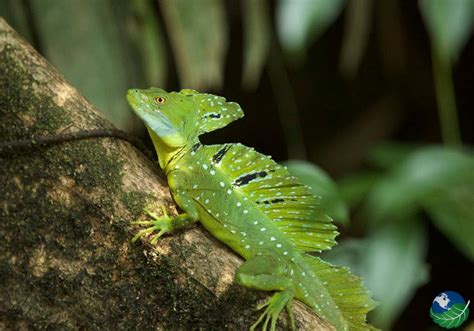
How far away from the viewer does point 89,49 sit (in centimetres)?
335

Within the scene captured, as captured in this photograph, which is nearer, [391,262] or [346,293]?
[346,293]

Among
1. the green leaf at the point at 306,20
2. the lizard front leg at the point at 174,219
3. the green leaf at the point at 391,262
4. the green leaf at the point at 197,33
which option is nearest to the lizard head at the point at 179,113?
the lizard front leg at the point at 174,219

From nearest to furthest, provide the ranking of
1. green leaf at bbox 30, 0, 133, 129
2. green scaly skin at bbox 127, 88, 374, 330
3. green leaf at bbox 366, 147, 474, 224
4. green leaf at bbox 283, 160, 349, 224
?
green scaly skin at bbox 127, 88, 374, 330 < green leaf at bbox 283, 160, 349, 224 < green leaf at bbox 366, 147, 474, 224 < green leaf at bbox 30, 0, 133, 129

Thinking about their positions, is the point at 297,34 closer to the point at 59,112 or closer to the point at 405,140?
the point at 59,112

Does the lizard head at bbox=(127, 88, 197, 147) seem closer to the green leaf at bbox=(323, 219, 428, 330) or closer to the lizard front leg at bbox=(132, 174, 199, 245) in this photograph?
the lizard front leg at bbox=(132, 174, 199, 245)

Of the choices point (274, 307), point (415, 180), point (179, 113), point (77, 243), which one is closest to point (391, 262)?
point (415, 180)

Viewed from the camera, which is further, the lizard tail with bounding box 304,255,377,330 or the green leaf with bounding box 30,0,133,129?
the green leaf with bounding box 30,0,133,129

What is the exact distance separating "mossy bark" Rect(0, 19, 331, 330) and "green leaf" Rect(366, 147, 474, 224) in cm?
97

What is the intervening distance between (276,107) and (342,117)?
518mm

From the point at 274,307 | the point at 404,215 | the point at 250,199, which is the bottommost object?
the point at 404,215

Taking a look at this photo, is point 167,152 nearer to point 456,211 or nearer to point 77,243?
point 77,243

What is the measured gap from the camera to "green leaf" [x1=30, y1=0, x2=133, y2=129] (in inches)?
130

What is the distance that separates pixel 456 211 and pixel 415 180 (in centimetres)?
22

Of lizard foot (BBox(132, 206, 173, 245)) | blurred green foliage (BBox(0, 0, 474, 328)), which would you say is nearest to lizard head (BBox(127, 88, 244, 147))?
lizard foot (BBox(132, 206, 173, 245))
